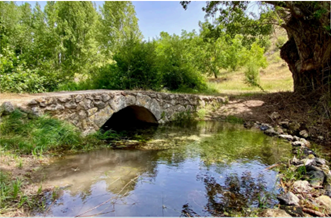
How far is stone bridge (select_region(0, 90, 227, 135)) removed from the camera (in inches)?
211

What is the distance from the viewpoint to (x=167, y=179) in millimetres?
4008

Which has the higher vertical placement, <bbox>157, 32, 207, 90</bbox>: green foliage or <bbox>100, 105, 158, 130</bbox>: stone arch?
<bbox>157, 32, 207, 90</bbox>: green foliage

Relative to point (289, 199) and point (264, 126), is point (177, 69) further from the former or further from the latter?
point (289, 199)

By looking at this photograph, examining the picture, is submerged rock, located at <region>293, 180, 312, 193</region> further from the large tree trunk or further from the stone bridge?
the large tree trunk

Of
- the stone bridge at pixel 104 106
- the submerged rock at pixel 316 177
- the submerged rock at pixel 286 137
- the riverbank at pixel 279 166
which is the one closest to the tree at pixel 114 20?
the stone bridge at pixel 104 106

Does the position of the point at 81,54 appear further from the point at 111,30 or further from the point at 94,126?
the point at 94,126

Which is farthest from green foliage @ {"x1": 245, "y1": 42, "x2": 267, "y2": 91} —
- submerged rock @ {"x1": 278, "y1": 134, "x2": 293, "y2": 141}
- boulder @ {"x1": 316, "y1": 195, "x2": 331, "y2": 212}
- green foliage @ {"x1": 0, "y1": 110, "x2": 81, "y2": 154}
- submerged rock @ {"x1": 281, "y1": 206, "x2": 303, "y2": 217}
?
submerged rock @ {"x1": 281, "y1": 206, "x2": 303, "y2": 217}

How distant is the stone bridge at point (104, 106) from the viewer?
5367mm

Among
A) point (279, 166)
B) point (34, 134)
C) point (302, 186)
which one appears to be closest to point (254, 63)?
point (279, 166)

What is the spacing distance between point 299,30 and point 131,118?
696 cm

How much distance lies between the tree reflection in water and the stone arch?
4557 mm

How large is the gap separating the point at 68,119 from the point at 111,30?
58.0 feet

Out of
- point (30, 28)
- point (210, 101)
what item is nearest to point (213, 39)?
point (210, 101)

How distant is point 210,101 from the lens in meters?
10.5
